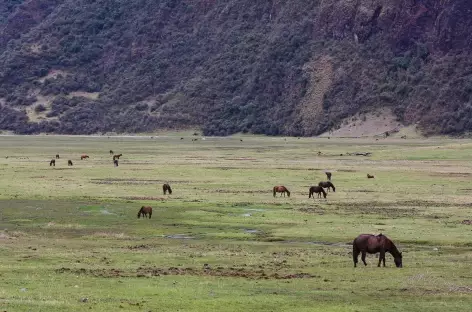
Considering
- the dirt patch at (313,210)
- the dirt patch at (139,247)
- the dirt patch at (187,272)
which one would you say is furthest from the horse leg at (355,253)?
the dirt patch at (313,210)

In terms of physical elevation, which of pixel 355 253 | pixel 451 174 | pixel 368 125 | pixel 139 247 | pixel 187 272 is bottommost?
pixel 187 272

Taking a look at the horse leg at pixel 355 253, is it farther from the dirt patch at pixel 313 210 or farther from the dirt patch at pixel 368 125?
the dirt patch at pixel 368 125

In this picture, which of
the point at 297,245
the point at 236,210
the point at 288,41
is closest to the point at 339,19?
the point at 288,41

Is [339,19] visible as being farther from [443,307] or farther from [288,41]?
[443,307]

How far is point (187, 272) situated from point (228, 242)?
25.7ft

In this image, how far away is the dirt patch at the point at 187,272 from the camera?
2645 cm

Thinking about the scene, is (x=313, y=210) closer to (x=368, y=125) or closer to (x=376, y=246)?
(x=376, y=246)

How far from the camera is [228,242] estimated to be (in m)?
34.9

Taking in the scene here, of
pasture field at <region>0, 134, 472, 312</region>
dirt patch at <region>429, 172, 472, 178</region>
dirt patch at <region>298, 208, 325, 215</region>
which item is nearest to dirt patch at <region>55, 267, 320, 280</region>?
pasture field at <region>0, 134, 472, 312</region>

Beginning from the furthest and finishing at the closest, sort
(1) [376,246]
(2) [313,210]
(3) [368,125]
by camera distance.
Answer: (3) [368,125] < (2) [313,210] < (1) [376,246]

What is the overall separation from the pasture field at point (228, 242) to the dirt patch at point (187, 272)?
0.17ft

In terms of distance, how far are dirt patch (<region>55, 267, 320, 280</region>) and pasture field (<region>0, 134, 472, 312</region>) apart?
0.17 ft

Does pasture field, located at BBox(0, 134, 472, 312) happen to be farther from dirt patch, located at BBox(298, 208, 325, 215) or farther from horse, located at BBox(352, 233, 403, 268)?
horse, located at BBox(352, 233, 403, 268)

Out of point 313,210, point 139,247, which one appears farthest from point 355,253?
point 313,210
